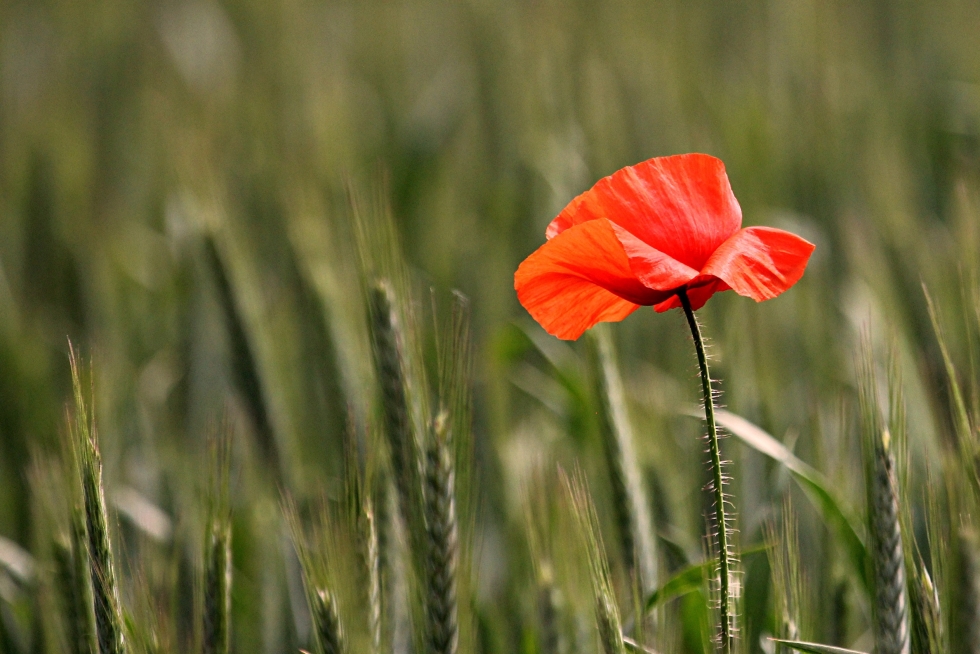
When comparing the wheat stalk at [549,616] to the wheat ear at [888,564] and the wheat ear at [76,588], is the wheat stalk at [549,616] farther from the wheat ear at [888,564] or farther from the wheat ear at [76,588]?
the wheat ear at [76,588]

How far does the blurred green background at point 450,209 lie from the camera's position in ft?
4.28

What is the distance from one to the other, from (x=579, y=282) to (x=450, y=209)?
143 centimetres

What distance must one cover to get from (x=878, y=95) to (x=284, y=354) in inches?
70.6

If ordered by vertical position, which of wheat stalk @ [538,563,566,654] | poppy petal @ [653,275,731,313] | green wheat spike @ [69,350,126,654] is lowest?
wheat stalk @ [538,563,566,654]

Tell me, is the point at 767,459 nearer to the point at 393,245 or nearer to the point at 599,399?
the point at 599,399

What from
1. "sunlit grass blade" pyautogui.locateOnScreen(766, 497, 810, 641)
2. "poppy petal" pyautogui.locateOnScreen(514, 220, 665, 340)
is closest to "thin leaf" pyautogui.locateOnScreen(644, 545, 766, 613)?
"sunlit grass blade" pyautogui.locateOnScreen(766, 497, 810, 641)

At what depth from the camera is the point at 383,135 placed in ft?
8.71

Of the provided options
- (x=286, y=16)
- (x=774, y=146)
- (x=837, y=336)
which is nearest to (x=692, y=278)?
(x=837, y=336)

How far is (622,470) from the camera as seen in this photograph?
102 cm

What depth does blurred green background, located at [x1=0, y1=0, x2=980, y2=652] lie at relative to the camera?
1305 millimetres

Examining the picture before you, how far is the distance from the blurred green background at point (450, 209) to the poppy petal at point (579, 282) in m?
0.18

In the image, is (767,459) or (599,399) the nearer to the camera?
(599,399)

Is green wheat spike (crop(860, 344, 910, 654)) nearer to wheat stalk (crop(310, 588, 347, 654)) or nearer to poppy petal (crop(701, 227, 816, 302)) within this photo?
poppy petal (crop(701, 227, 816, 302))

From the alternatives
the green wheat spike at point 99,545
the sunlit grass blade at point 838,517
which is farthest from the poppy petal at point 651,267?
the green wheat spike at point 99,545
